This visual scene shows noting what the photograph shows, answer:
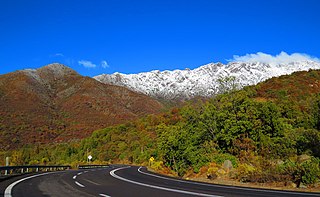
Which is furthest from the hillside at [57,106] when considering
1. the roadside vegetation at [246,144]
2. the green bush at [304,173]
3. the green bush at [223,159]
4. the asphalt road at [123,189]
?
the green bush at [304,173]

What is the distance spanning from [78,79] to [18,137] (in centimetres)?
7854

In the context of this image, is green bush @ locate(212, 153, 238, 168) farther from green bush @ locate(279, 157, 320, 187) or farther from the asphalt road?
the asphalt road

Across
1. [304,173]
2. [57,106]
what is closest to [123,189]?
[304,173]

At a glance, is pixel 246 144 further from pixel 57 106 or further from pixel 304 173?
pixel 57 106

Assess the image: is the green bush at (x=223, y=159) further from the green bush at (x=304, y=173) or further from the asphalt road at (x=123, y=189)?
the asphalt road at (x=123, y=189)

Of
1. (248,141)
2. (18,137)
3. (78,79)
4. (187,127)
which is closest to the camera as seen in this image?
(248,141)

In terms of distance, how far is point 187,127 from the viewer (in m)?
35.6

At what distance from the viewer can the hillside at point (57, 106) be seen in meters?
91.9

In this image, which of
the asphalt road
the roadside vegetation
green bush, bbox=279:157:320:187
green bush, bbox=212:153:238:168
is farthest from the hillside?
green bush, bbox=279:157:320:187

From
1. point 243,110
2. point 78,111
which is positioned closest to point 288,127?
point 243,110

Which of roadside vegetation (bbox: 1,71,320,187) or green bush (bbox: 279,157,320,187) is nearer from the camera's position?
green bush (bbox: 279,157,320,187)

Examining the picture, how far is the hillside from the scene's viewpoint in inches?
3617

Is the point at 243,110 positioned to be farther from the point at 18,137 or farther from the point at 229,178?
the point at 18,137

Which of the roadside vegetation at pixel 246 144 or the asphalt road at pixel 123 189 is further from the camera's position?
the roadside vegetation at pixel 246 144
